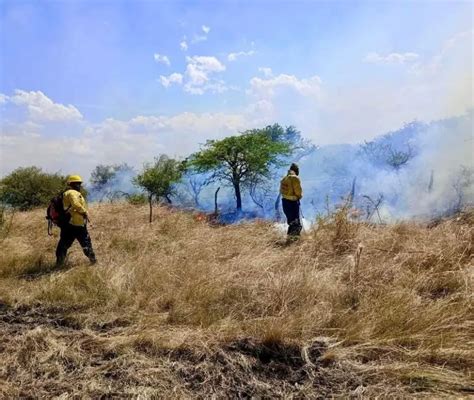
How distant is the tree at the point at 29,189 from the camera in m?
16.5

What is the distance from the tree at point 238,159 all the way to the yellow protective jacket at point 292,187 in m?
7.43

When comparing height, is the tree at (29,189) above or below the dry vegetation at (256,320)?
above

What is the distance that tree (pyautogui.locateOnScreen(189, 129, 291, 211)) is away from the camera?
14.7 m

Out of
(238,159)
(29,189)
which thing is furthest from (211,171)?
(29,189)

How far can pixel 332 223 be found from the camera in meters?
5.75

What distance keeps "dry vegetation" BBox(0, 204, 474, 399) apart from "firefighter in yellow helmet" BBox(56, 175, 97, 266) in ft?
1.08

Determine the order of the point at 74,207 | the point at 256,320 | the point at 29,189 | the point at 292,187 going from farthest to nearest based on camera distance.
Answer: the point at 29,189
the point at 292,187
the point at 74,207
the point at 256,320

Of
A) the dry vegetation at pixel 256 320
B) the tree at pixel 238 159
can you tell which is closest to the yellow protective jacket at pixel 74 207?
the dry vegetation at pixel 256 320

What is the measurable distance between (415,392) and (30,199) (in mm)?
17141

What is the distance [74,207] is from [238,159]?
965 cm

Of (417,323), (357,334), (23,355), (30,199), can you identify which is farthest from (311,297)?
(30,199)

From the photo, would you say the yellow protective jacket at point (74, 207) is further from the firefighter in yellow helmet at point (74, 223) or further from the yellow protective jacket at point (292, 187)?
the yellow protective jacket at point (292, 187)

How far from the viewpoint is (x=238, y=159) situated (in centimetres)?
1496

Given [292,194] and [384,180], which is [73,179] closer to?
[292,194]
